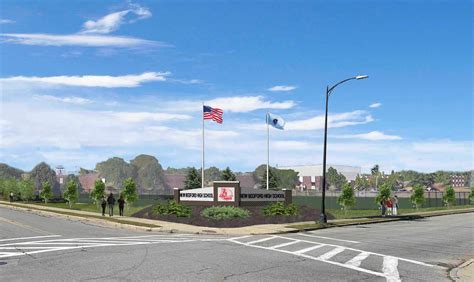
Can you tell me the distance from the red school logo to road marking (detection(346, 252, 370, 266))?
21311 mm

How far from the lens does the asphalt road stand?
12.2 m

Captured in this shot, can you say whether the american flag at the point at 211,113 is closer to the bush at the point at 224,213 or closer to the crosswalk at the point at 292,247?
the bush at the point at 224,213

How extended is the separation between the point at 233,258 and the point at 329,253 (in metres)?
3.70

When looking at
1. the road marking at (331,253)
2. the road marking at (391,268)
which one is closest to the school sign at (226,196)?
the road marking at (331,253)

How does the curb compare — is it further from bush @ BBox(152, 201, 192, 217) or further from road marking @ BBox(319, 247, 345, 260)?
→ bush @ BBox(152, 201, 192, 217)

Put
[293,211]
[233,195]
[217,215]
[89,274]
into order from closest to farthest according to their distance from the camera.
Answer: [89,274], [217,215], [293,211], [233,195]

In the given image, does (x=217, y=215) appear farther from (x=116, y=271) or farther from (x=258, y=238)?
(x=116, y=271)

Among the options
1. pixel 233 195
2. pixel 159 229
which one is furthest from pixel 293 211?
pixel 159 229

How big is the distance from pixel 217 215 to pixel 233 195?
613 cm

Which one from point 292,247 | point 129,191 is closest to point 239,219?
point 292,247

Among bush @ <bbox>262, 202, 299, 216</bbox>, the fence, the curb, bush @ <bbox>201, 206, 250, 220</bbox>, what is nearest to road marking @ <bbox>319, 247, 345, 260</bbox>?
the curb

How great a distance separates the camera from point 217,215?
31.8m

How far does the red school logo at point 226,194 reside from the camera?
37.9 metres

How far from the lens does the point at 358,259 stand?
15539mm
